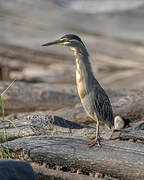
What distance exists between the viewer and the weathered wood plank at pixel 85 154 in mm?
4320

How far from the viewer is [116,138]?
502 cm

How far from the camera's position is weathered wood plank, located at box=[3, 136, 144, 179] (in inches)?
170

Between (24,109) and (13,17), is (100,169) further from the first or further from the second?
(13,17)

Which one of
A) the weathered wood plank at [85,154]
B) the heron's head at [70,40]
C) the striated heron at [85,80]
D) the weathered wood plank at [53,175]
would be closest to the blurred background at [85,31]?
the striated heron at [85,80]

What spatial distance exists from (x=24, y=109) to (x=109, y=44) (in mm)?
4351

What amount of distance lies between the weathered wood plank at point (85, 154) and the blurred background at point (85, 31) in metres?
6.72

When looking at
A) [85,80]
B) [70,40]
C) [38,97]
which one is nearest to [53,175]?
[85,80]

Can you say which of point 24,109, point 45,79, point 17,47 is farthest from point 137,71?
point 24,109

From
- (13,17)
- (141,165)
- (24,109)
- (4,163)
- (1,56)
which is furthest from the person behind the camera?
(1,56)

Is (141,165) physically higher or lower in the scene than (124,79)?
lower

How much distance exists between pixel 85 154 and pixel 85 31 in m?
7.67

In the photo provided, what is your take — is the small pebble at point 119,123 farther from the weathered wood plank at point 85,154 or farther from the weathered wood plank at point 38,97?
the weathered wood plank at point 85,154

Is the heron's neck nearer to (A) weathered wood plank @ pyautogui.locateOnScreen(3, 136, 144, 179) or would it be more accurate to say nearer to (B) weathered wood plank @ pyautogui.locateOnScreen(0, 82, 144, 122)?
(A) weathered wood plank @ pyautogui.locateOnScreen(3, 136, 144, 179)

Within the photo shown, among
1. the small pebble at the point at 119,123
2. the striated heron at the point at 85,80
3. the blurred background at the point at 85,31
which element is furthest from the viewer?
the blurred background at the point at 85,31
